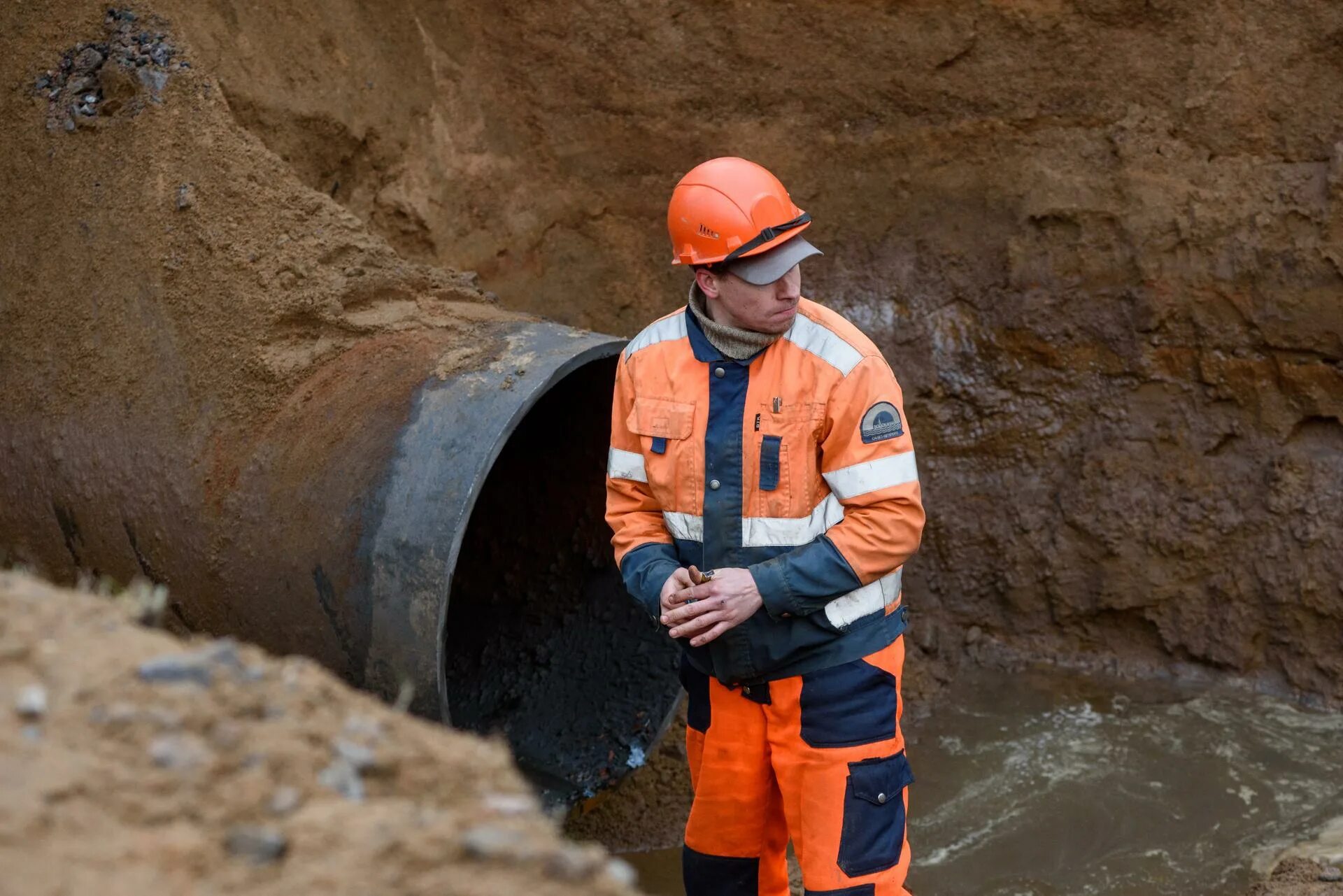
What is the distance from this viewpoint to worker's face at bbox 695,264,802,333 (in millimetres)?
2773

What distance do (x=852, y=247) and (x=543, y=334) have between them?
203 centimetres

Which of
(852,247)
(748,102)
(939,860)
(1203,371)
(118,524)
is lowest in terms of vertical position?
(939,860)

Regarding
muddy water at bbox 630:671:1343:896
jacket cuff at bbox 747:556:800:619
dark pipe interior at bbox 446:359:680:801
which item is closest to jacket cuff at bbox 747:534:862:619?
jacket cuff at bbox 747:556:800:619

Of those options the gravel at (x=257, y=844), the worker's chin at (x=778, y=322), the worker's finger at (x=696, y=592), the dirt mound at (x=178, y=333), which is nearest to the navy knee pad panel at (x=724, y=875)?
the worker's finger at (x=696, y=592)

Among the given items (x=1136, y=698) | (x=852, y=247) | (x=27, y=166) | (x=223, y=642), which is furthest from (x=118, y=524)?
(x=1136, y=698)

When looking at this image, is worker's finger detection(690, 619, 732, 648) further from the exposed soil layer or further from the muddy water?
the exposed soil layer

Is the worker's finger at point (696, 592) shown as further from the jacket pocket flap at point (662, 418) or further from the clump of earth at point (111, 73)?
the clump of earth at point (111, 73)

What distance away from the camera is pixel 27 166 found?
373 cm

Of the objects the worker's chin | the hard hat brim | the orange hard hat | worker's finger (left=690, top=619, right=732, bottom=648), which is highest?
the orange hard hat

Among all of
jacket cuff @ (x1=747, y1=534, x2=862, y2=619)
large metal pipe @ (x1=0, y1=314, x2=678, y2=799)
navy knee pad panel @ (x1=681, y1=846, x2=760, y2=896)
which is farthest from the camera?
large metal pipe @ (x1=0, y1=314, x2=678, y2=799)

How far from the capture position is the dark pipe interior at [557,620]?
4.05m

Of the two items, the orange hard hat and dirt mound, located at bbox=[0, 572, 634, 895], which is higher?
the orange hard hat

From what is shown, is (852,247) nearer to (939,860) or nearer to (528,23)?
(528,23)

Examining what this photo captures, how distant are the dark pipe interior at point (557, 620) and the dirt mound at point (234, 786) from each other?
2317 mm
